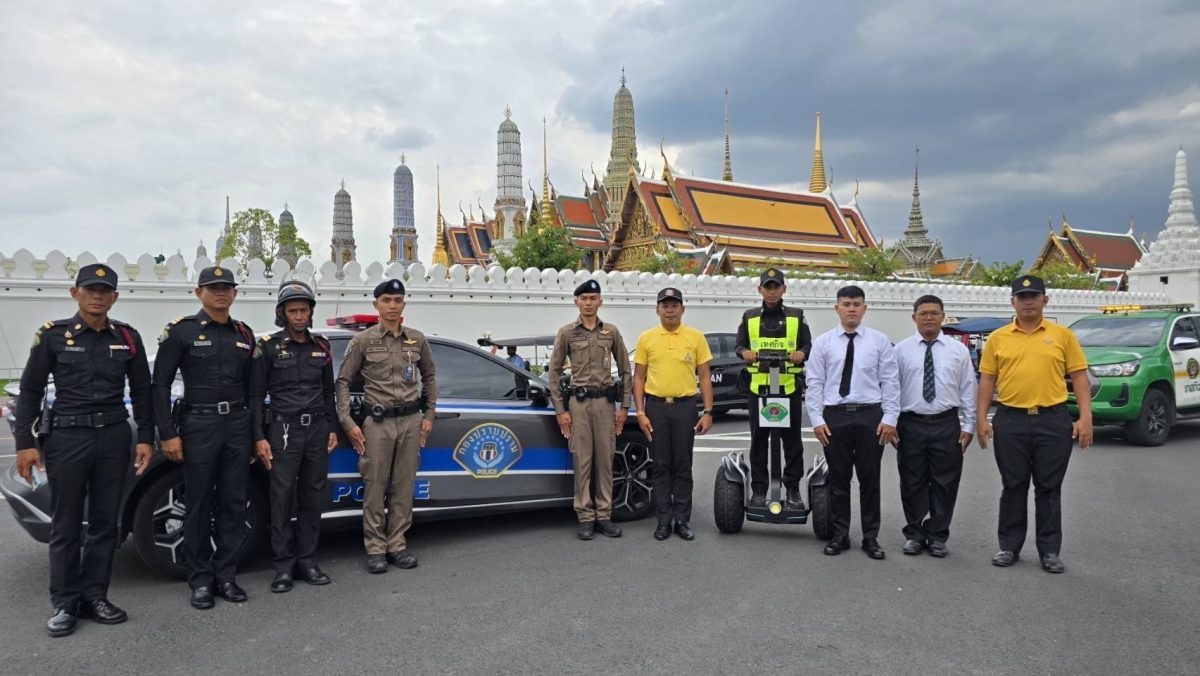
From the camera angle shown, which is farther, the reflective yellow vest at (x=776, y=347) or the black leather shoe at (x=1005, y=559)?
the reflective yellow vest at (x=776, y=347)

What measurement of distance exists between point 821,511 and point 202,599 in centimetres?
381

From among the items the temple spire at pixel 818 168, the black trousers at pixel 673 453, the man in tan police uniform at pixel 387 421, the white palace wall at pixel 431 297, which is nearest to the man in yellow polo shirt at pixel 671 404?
the black trousers at pixel 673 453

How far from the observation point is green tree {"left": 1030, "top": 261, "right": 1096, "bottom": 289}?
3884 centimetres

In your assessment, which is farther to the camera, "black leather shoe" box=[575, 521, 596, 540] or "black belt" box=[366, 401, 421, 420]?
"black leather shoe" box=[575, 521, 596, 540]

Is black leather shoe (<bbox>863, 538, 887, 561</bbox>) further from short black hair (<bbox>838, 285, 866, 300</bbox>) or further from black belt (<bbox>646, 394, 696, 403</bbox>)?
short black hair (<bbox>838, 285, 866, 300</bbox>)

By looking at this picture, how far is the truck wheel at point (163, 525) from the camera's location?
13.9ft

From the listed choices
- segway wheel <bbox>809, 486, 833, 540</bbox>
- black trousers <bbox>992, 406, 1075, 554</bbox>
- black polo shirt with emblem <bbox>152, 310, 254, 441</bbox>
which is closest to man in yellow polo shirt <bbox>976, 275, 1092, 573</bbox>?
black trousers <bbox>992, 406, 1075, 554</bbox>

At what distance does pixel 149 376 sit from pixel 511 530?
2637 millimetres

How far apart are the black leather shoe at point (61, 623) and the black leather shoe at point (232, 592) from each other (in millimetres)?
672

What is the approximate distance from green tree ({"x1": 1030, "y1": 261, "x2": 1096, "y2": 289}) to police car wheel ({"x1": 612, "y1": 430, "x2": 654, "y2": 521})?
37.2m

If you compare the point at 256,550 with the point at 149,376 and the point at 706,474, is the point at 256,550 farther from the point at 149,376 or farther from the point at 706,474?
the point at 706,474

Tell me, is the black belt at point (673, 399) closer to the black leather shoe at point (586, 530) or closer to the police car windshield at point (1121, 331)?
the black leather shoe at point (586, 530)

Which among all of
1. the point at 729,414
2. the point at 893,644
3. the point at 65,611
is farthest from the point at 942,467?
the point at 729,414

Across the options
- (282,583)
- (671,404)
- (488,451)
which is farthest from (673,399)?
(282,583)
